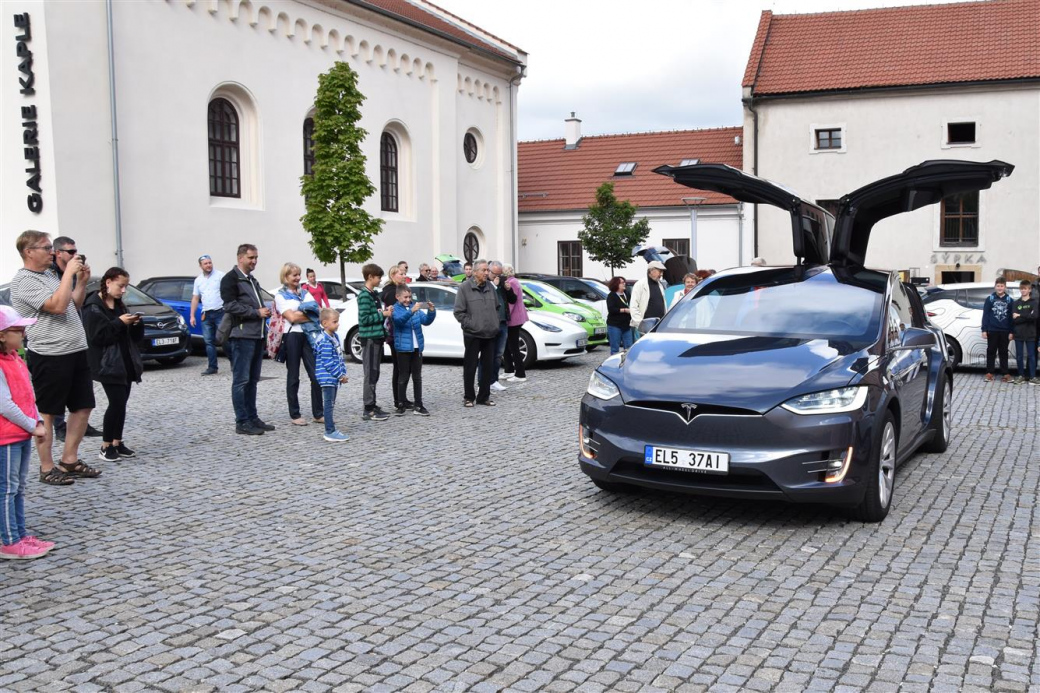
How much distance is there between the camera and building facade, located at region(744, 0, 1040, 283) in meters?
35.4

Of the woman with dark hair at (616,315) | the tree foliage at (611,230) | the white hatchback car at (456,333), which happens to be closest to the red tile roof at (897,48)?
the tree foliage at (611,230)

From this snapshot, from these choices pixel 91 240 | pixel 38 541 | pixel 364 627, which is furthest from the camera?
pixel 91 240

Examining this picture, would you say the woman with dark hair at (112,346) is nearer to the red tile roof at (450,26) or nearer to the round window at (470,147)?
the red tile roof at (450,26)

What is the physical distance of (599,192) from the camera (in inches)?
1508

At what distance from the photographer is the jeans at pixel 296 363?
10.6 metres

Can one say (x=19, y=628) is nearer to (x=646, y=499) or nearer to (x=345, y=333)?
(x=646, y=499)

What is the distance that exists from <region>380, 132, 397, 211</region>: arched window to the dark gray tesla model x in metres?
23.5

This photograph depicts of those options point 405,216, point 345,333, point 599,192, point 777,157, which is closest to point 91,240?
point 345,333

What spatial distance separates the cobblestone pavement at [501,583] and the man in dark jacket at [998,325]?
739 cm

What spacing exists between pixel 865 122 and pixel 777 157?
3422 millimetres

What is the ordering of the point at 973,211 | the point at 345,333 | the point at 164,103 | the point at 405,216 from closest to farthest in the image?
the point at 345,333
the point at 164,103
the point at 405,216
the point at 973,211

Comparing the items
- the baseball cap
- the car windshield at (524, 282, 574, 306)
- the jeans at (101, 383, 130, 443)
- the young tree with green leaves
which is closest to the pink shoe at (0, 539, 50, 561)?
the baseball cap

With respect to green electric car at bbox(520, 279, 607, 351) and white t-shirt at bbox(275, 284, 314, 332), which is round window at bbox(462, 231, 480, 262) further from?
white t-shirt at bbox(275, 284, 314, 332)

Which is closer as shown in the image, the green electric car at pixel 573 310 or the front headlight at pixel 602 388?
the front headlight at pixel 602 388
